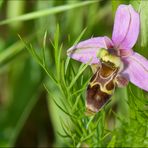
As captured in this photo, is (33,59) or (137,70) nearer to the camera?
(137,70)

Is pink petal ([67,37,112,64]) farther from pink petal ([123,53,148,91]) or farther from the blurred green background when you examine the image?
the blurred green background

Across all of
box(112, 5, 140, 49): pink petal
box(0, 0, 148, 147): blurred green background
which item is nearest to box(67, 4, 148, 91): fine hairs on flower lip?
box(112, 5, 140, 49): pink petal

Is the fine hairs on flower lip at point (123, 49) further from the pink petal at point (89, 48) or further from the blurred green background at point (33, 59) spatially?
the blurred green background at point (33, 59)

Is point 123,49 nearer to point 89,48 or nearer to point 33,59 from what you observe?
point 89,48

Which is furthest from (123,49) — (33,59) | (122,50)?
(33,59)

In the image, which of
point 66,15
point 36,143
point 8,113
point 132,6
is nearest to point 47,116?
point 36,143

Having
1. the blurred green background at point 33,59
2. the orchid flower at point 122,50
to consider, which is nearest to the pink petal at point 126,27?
the orchid flower at point 122,50
